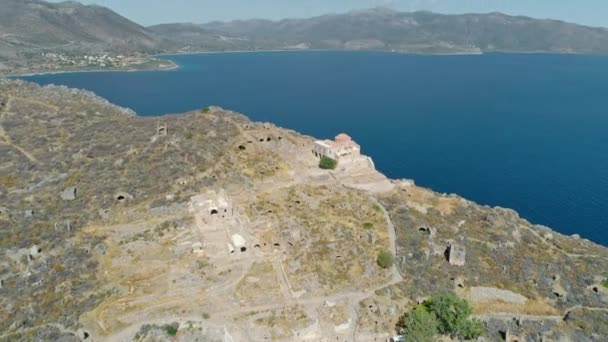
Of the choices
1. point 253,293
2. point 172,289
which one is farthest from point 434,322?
point 172,289

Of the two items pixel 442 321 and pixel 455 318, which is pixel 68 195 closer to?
pixel 442 321

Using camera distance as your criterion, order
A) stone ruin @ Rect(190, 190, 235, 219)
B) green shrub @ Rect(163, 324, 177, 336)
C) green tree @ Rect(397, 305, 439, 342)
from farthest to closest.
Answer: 1. stone ruin @ Rect(190, 190, 235, 219)
2. green tree @ Rect(397, 305, 439, 342)
3. green shrub @ Rect(163, 324, 177, 336)

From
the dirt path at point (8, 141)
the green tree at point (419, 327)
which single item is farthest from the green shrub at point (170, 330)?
the dirt path at point (8, 141)

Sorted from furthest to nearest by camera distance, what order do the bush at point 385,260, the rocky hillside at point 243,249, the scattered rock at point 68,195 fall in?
the scattered rock at point 68,195
the bush at point 385,260
the rocky hillside at point 243,249

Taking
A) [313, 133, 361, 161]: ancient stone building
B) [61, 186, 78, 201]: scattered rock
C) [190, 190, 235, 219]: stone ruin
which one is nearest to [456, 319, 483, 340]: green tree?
[190, 190, 235, 219]: stone ruin

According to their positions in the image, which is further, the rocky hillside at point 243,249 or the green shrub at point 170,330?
the rocky hillside at point 243,249

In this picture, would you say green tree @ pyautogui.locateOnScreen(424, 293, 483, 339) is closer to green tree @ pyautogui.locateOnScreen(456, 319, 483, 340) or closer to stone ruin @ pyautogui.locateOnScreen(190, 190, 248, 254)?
green tree @ pyautogui.locateOnScreen(456, 319, 483, 340)

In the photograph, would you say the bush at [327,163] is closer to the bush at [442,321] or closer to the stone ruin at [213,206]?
the stone ruin at [213,206]
